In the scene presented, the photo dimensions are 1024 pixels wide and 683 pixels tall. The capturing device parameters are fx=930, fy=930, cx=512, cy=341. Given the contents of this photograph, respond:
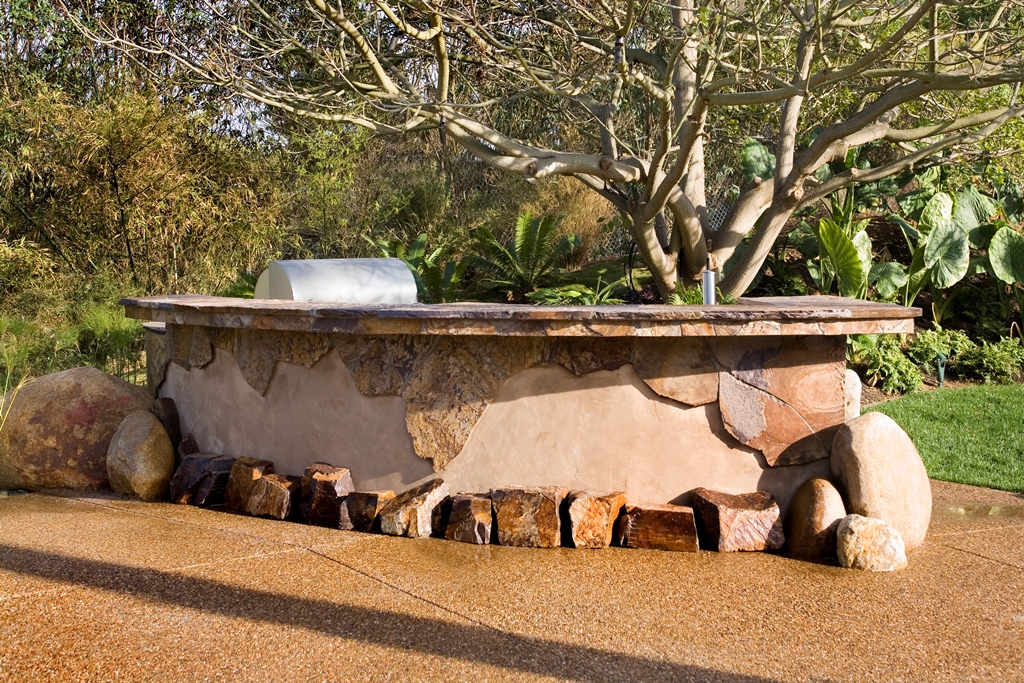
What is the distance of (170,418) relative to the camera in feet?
20.0

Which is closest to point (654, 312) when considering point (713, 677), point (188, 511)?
point (713, 677)

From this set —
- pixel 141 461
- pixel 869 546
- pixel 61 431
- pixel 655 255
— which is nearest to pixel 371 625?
pixel 869 546

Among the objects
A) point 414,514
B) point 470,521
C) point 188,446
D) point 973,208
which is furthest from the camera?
point 973,208

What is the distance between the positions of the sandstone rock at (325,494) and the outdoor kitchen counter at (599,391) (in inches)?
5.6

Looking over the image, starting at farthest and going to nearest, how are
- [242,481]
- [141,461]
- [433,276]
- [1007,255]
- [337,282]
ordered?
[433,276], [1007,255], [337,282], [141,461], [242,481]

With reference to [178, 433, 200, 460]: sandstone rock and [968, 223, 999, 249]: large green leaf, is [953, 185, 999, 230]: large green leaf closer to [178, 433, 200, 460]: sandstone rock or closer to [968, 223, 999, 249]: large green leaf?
[968, 223, 999, 249]: large green leaf

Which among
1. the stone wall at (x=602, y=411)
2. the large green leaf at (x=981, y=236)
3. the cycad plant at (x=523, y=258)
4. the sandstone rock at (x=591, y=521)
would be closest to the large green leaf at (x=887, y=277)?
the large green leaf at (x=981, y=236)

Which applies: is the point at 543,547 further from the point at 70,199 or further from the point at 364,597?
the point at 70,199

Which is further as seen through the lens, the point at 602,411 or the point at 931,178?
the point at 931,178

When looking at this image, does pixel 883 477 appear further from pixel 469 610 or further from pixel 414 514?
pixel 414 514

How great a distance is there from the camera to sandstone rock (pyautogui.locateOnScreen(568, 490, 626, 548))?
14.7 feet

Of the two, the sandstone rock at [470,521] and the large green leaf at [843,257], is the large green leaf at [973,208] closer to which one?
the large green leaf at [843,257]

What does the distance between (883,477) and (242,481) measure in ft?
11.1

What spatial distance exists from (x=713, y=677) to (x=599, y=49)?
269 inches
